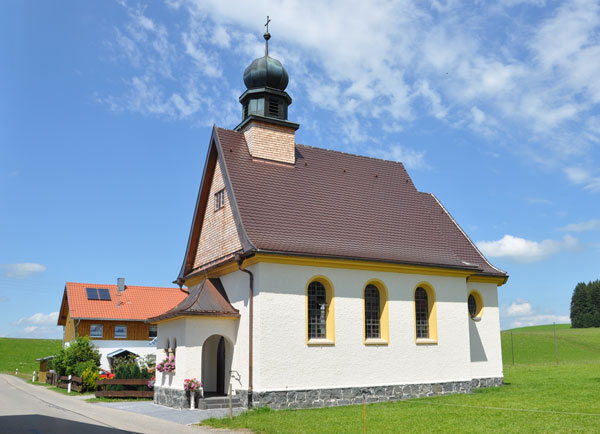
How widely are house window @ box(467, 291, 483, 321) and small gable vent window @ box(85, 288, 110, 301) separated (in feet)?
90.1

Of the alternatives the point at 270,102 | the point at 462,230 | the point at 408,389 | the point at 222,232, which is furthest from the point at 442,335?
the point at 270,102

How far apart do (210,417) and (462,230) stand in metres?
16.4

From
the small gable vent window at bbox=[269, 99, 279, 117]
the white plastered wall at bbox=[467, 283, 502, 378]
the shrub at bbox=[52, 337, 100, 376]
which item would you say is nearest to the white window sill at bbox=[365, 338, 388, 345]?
the white plastered wall at bbox=[467, 283, 502, 378]

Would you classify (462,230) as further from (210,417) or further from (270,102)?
(210,417)

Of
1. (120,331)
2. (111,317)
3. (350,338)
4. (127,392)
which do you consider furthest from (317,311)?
(120,331)

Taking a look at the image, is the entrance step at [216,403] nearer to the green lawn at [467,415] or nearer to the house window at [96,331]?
the green lawn at [467,415]

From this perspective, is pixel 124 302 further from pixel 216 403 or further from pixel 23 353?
pixel 23 353

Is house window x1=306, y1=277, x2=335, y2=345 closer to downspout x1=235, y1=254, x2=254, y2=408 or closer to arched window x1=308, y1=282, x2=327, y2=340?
arched window x1=308, y1=282, x2=327, y2=340

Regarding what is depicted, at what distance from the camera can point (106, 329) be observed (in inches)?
1549

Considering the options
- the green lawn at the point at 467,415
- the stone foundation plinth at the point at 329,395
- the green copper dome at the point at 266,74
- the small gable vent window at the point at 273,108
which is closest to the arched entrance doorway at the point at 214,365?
the stone foundation plinth at the point at 329,395

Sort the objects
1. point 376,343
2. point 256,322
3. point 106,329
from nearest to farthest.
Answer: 1. point 256,322
2. point 376,343
3. point 106,329

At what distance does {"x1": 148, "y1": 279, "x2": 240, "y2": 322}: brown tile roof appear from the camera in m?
18.5

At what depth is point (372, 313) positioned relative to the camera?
20.4m

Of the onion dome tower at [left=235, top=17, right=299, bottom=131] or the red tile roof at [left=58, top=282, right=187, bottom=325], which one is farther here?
the red tile roof at [left=58, top=282, right=187, bottom=325]
